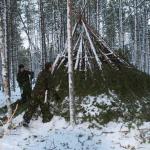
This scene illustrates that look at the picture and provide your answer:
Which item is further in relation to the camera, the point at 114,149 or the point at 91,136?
the point at 91,136

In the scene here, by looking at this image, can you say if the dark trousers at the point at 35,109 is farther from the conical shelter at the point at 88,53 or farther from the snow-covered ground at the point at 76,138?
the conical shelter at the point at 88,53

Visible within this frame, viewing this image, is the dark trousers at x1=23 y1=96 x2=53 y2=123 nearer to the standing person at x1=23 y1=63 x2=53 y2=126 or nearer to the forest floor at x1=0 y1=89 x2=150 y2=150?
the standing person at x1=23 y1=63 x2=53 y2=126

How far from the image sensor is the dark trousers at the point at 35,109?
12.2 m

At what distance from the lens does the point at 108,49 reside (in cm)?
1465

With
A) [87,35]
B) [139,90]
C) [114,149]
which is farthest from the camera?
[87,35]

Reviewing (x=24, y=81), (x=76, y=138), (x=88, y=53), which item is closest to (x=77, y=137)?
(x=76, y=138)

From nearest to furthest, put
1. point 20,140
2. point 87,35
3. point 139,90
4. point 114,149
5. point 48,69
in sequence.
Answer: point 114,149, point 20,140, point 48,69, point 139,90, point 87,35

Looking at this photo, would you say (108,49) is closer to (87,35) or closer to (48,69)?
(87,35)

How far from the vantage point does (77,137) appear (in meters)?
11.1

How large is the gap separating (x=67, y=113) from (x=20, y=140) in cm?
205

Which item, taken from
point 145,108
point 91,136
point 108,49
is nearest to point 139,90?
point 145,108

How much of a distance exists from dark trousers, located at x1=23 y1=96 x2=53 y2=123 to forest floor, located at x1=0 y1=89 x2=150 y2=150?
0.26 metres

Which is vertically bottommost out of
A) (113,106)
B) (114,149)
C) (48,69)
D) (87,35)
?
(114,149)

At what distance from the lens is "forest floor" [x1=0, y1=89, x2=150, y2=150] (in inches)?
414
